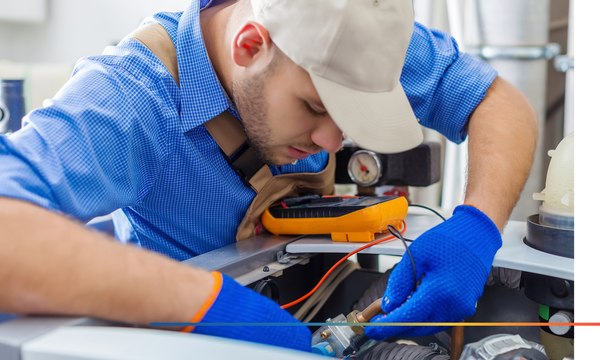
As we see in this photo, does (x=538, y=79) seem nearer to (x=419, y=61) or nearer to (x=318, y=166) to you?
(x=419, y=61)

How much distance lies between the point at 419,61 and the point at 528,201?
43.7 inches

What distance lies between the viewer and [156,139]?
80cm

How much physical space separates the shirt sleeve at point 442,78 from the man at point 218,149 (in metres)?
0.08

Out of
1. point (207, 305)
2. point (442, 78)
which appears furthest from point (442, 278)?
point (442, 78)

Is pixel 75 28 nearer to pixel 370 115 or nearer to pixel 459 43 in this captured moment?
pixel 459 43

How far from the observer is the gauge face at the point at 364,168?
113 centimetres

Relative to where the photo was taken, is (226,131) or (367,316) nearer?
(367,316)

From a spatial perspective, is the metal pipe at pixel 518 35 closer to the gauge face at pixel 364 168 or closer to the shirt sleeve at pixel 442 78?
the shirt sleeve at pixel 442 78

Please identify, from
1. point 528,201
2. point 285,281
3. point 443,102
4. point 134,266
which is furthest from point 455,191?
point 134,266

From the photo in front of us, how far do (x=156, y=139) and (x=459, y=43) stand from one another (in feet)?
5.21

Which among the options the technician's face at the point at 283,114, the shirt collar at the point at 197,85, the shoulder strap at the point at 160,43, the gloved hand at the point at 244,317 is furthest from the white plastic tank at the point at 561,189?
the shoulder strap at the point at 160,43

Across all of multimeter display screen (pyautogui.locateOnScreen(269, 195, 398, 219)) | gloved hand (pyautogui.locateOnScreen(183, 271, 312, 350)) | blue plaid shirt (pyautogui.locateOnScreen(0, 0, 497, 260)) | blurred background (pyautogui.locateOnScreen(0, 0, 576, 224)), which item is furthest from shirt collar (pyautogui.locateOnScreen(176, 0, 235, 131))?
blurred background (pyautogui.locateOnScreen(0, 0, 576, 224))

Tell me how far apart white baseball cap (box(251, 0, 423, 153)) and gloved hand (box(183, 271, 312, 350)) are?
10.9 inches

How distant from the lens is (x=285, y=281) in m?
0.87
